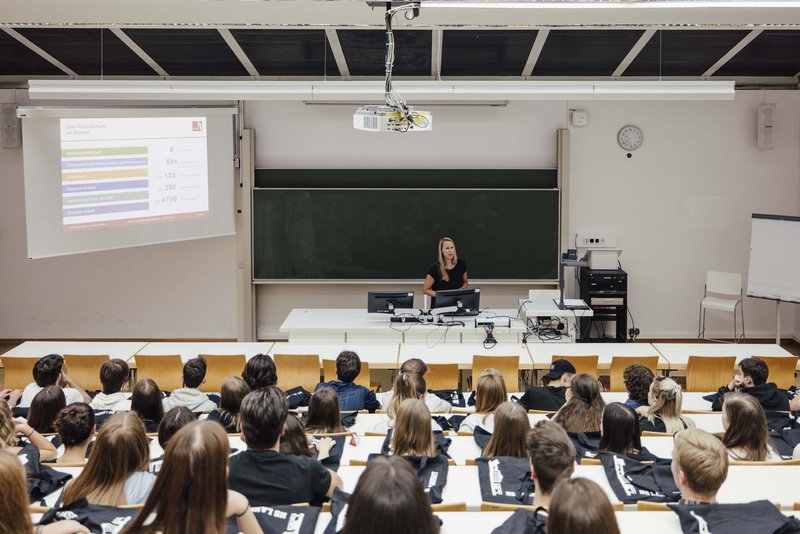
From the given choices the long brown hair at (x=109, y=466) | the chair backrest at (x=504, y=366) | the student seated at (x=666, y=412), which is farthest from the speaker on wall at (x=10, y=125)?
the student seated at (x=666, y=412)

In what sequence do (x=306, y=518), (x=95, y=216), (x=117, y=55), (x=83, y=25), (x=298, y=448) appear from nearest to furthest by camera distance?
(x=306, y=518)
(x=298, y=448)
(x=83, y=25)
(x=95, y=216)
(x=117, y=55)

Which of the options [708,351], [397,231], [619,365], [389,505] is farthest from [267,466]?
[397,231]

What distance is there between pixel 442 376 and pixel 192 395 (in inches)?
82.0

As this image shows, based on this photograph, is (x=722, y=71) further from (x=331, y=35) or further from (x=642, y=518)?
(x=642, y=518)

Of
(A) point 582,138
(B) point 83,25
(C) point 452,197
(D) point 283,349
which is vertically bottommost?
(D) point 283,349

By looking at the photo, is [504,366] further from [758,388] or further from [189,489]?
[189,489]

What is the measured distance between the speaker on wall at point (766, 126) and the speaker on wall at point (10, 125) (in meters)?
9.40

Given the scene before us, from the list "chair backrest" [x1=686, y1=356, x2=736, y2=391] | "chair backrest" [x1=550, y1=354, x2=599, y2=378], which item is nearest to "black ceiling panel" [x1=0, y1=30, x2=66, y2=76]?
"chair backrest" [x1=550, y1=354, x2=599, y2=378]

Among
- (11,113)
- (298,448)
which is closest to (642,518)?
(298,448)

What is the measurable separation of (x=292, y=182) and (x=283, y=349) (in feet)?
10.6

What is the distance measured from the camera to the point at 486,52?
9.13 m

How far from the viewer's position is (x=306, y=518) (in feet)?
9.43

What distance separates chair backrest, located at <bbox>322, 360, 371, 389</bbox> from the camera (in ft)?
21.3

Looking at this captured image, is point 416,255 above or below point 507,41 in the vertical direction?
below
